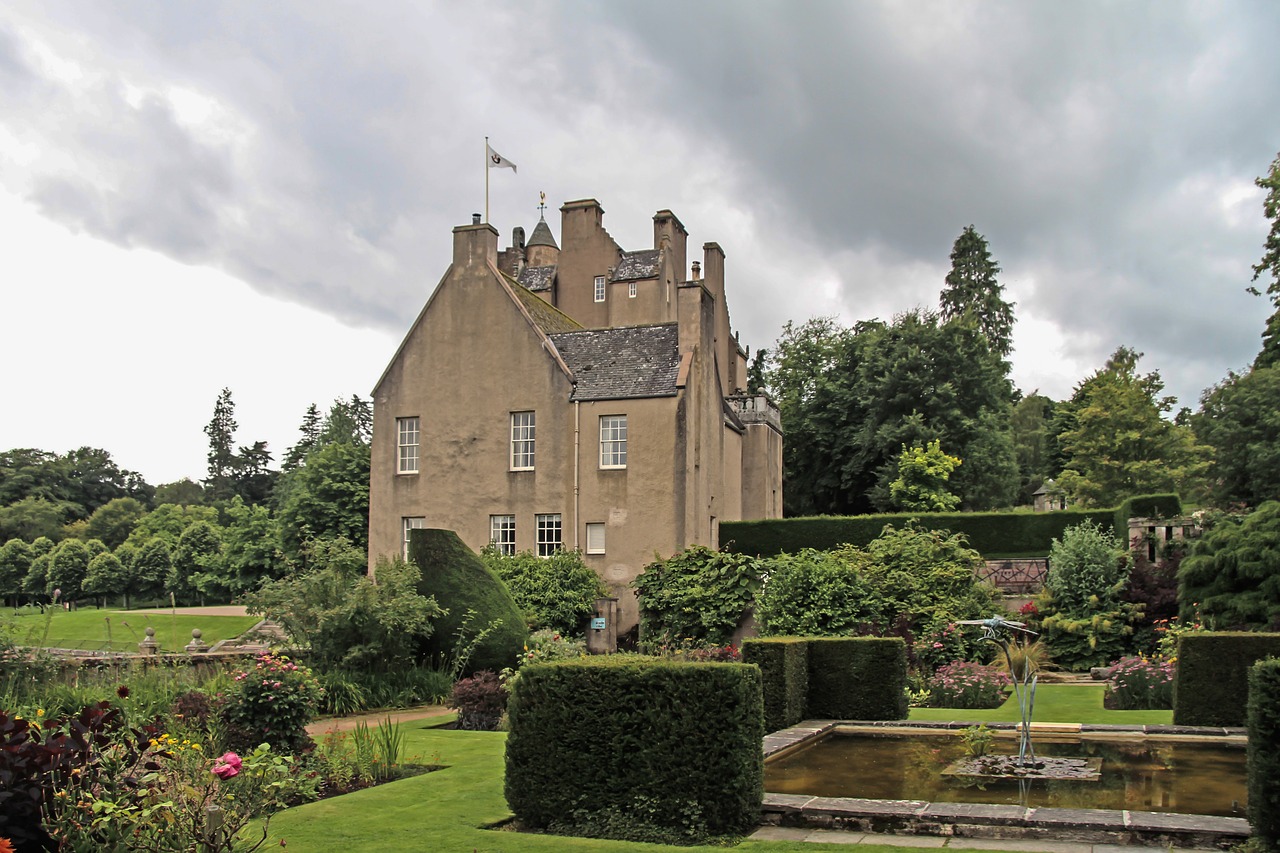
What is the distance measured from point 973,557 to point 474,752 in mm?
16004

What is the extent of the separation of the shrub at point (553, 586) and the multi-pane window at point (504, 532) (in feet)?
6.95

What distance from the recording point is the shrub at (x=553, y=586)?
88.1ft

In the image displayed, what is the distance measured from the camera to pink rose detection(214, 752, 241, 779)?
21.1 ft

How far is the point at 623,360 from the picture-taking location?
103 feet

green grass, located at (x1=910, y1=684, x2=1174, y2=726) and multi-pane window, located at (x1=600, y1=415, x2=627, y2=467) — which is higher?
multi-pane window, located at (x1=600, y1=415, x2=627, y2=467)

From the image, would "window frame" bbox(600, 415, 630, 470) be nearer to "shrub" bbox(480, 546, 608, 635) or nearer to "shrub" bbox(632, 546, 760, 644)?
"shrub" bbox(480, 546, 608, 635)

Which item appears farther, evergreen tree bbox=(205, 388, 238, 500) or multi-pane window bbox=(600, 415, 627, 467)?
evergreen tree bbox=(205, 388, 238, 500)

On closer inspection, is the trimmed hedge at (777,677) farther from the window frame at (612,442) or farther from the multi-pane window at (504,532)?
the multi-pane window at (504,532)

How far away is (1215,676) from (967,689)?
4.34 m

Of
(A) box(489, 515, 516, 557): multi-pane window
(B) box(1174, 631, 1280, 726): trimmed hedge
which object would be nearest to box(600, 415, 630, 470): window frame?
(A) box(489, 515, 516, 557): multi-pane window

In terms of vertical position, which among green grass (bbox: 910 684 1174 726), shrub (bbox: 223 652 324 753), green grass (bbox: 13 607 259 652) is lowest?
green grass (bbox: 13 607 259 652)

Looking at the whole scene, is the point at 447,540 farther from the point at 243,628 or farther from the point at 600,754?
the point at 243,628

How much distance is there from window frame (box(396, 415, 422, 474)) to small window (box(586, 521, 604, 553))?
20.4 ft

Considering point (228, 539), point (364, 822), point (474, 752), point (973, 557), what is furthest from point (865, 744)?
point (228, 539)
